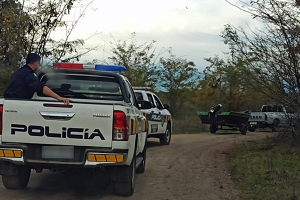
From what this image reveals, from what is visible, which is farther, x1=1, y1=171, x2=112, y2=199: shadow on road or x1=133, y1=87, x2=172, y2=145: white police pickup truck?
x1=133, y1=87, x2=172, y2=145: white police pickup truck

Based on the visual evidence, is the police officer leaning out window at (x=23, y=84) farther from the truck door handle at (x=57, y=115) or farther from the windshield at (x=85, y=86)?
the truck door handle at (x=57, y=115)

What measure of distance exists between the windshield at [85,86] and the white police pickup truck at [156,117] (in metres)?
5.47

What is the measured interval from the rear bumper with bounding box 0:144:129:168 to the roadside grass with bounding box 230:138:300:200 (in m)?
2.46

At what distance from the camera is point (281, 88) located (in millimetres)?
13945

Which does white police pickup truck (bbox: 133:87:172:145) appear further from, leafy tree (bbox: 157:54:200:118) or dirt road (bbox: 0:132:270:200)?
leafy tree (bbox: 157:54:200:118)

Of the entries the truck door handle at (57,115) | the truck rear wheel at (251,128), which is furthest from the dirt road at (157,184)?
the truck rear wheel at (251,128)

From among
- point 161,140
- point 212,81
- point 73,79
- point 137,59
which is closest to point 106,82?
point 73,79

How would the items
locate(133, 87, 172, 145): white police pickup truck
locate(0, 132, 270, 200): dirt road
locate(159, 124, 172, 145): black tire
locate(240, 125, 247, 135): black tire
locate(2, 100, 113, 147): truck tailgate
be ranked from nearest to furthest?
locate(2, 100, 113, 147): truck tailgate, locate(0, 132, 270, 200): dirt road, locate(133, 87, 172, 145): white police pickup truck, locate(159, 124, 172, 145): black tire, locate(240, 125, 247, 135): black tire

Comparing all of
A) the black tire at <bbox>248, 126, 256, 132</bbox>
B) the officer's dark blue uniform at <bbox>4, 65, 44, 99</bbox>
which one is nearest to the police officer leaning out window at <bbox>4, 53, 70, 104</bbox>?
the officer's dark blue uniform at <bbox>4, 65, 44, 99</bbox>

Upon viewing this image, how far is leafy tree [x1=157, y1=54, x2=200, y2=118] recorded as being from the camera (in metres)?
37.2

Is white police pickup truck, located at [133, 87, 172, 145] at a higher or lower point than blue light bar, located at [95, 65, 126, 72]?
lower

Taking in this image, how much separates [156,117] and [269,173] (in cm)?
602

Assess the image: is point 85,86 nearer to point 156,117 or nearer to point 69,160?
point 69,160

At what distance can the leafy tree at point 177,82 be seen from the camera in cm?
3722
